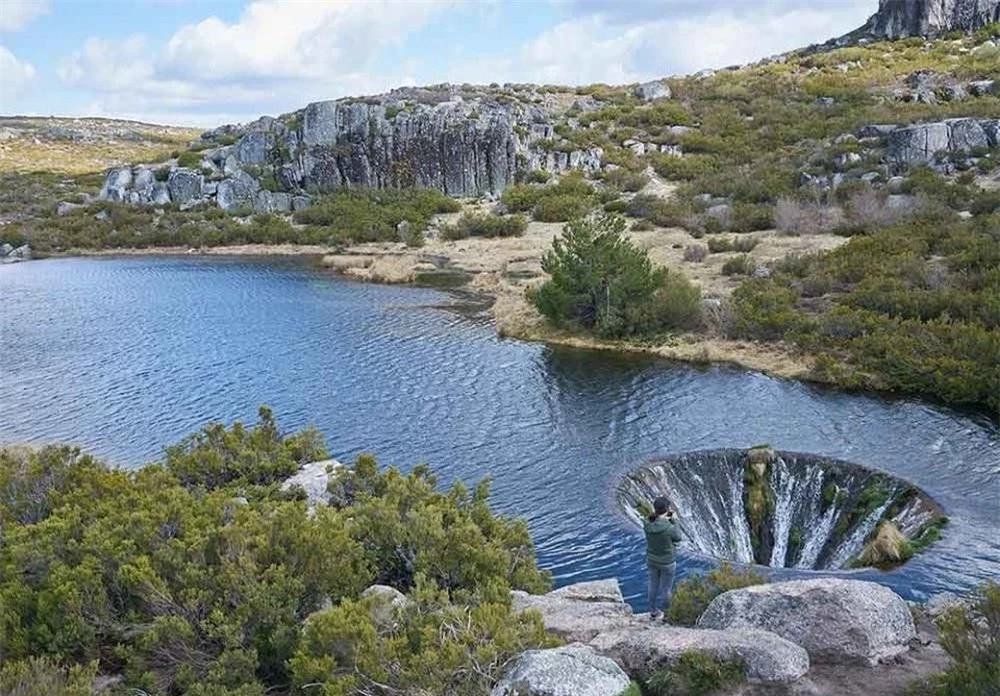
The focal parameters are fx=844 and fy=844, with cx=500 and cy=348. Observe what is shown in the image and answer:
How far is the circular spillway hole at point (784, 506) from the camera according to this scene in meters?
18.2

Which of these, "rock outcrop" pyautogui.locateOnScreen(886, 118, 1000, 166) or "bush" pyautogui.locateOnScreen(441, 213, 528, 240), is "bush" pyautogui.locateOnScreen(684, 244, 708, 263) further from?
"rock outcrop" pyautogui.locateOnScreen(886, 118, 1000, 166)

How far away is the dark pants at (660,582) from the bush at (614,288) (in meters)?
21.1

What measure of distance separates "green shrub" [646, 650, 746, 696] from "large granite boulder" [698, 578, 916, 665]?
1.25 m

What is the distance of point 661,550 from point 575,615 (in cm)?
169

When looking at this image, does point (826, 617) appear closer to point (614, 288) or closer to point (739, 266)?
point (614, 288)

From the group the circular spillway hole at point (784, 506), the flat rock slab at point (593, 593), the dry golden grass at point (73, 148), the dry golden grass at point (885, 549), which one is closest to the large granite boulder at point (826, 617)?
the flat rock slab at point (593, 593)

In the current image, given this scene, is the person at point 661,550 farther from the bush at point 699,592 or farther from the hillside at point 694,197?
the hillside at point 694,197

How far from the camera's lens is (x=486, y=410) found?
2647 centimetres

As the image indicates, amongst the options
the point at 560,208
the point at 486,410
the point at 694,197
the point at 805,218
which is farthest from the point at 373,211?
Result: the point at 486,410

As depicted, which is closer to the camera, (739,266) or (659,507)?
(659,507)

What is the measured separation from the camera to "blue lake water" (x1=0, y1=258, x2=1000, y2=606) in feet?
61.9

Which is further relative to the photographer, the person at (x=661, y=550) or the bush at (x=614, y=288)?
the bush at (x=614, y=288)

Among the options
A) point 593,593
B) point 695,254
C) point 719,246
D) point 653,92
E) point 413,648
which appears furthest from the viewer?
point 653,92

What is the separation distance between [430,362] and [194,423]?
363 inches
